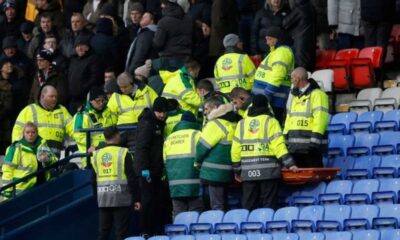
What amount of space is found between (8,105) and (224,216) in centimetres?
570

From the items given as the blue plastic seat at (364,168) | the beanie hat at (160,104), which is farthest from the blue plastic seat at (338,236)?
the beanie hat at (160,104)

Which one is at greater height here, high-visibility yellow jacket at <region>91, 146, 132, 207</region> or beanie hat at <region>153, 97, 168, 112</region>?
beanie hat at <region>153, 97, 168, 112</region>

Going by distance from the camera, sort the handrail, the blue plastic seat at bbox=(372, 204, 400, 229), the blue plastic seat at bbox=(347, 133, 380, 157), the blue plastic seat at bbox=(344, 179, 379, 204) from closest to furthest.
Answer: the blue plastic seat at bbox=(372, 204, 400, 229) → the blue plastic seat at bbox=(344, 179, 379, 204) → the blue plastic seat at bbox=(347, 133, 380, 157) → the handrail

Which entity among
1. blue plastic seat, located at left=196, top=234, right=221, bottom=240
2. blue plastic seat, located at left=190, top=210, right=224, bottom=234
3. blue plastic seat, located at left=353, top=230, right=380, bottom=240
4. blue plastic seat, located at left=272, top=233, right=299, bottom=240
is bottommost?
blue plastic seat, located at left=196, top=234, right=221, bottom=240

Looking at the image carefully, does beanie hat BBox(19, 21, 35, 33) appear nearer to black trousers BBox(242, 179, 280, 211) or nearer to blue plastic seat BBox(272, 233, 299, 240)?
black trousers BBox(242, 179, 280, 211)

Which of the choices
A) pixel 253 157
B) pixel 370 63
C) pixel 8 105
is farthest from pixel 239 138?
pixel 8 105

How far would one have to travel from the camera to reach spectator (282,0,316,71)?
2203 centimetres

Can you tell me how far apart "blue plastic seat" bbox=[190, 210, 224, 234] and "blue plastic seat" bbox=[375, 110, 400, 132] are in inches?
95.0

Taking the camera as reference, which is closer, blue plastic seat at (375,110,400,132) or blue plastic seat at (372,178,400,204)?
blue plastic seat at (372,178,400,204)

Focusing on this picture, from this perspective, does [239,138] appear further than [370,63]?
No

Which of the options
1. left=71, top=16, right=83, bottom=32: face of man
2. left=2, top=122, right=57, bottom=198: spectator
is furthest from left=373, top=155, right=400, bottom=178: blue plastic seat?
left=71, top=16, right=83, bottom=32: face of man

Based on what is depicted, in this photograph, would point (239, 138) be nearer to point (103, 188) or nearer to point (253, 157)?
point (253, 157)

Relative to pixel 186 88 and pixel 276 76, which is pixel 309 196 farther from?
pixel 186 88

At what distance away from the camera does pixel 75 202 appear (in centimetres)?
2053
